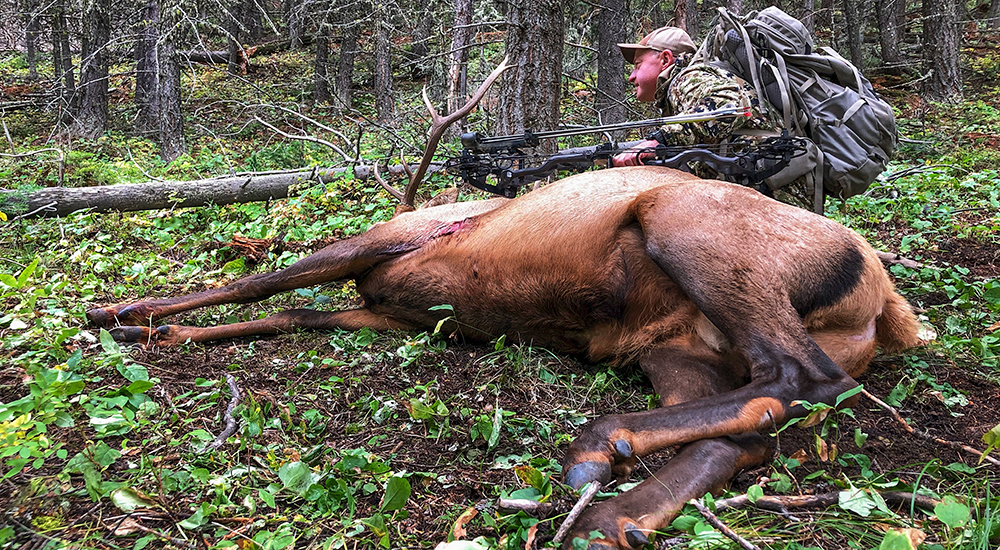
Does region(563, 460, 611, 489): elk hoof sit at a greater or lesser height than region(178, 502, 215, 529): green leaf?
lesser

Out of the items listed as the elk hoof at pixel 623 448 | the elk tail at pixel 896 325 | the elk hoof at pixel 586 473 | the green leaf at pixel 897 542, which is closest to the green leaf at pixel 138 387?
the elk hoof at pixel 586 473

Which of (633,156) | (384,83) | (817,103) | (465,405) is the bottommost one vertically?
(465,405)

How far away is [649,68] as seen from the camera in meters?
5.75

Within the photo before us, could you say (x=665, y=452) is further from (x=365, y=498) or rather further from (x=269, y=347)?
(x=269, y=347)

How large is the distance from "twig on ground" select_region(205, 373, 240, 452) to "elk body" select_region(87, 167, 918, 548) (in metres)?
0.99

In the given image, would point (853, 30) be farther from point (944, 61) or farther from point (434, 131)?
point (434, 131)

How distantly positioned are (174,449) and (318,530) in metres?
0.87

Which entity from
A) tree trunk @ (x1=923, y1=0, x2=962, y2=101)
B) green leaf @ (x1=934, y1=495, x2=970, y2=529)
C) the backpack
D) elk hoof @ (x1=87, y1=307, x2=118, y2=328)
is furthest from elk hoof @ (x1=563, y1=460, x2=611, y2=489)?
tree trunk @ (x1=923, y1=0, x2=962, y2=101)

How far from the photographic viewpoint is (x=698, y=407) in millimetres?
2828

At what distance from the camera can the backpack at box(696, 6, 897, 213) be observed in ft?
15.0

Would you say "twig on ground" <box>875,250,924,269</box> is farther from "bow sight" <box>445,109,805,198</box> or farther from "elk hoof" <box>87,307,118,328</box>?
"elk hoof" <box>87,307,118,328</box>

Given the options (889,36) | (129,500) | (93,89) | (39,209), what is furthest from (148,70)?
(889,36)

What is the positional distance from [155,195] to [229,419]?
202 inches

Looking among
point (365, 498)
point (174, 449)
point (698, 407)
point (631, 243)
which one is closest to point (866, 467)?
point (698, 407)
